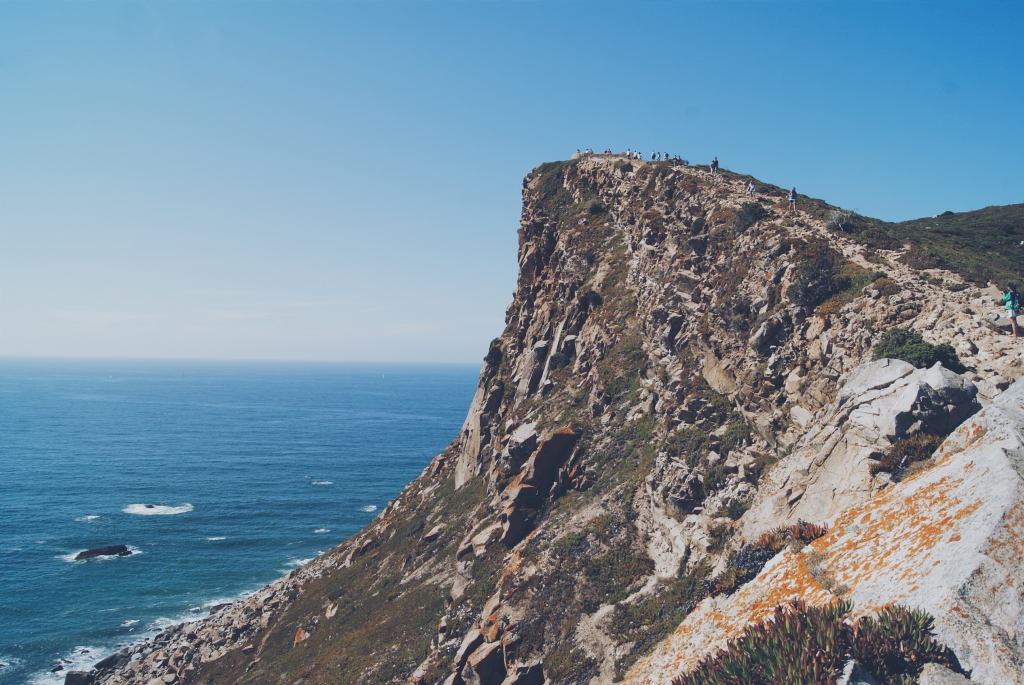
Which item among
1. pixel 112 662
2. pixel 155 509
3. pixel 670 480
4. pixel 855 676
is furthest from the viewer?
pixel 155 509

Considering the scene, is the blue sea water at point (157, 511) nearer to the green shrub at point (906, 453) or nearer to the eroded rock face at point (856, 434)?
the eroded rock face at point (856, 434)

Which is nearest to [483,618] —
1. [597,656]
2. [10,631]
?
[597,656]

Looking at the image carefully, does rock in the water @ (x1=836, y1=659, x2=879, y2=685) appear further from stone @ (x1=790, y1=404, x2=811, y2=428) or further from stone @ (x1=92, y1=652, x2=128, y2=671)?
stone @ (x1=92, y1=652, x2=128, y2=671)

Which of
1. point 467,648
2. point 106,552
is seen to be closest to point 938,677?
point 467,648

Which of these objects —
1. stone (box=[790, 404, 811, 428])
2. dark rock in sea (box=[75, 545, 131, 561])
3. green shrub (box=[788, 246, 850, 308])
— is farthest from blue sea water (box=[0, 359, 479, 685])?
green shrub (box=[788, 246, 850, 308])

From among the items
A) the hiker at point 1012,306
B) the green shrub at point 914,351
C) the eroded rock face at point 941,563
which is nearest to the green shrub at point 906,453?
the eroded rock face at point 941,563

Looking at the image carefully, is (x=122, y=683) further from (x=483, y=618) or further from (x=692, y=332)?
(x=692, y=332)

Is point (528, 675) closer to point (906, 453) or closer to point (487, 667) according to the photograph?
point (487, 667)
